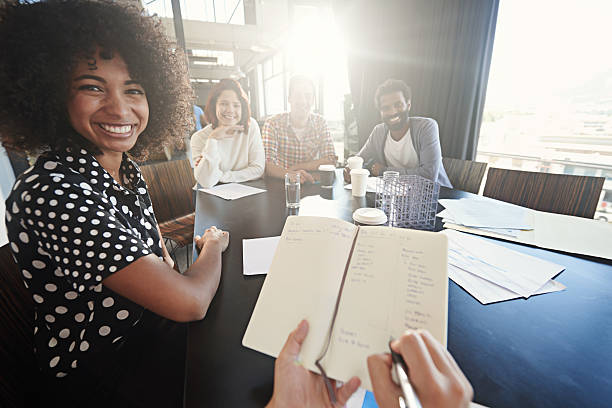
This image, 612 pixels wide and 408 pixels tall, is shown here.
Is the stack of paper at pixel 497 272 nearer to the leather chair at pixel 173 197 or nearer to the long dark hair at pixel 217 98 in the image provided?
the leather chair at pixel 173 197

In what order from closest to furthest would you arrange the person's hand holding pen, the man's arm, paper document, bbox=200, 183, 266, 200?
the person's hand holding pen < paper document, bbox=200, 183, 266, 200 < the man's arm

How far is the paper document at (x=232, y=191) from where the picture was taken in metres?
1.51

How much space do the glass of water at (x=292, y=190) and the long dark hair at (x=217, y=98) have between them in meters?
1.10

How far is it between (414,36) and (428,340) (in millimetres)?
3848

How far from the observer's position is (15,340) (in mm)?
661

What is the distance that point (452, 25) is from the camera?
2.83 metres

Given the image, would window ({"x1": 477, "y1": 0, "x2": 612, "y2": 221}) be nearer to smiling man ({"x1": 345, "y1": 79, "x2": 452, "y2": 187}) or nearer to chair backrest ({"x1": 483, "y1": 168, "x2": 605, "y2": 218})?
smiling man ({"x1": 345, "y1": 79, "x2": 452, "y2": 187})

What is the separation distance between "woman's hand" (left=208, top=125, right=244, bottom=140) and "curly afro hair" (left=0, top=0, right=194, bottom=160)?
1059mm

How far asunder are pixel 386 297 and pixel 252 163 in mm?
1835

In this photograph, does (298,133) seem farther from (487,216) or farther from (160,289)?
(160,289)

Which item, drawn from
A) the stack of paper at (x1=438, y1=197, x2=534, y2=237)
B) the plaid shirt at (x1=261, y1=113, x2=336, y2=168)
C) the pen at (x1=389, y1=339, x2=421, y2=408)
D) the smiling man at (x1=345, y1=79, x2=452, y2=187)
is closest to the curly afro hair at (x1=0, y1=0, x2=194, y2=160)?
the pen at (x1=389, y1=339, x2=421, y2=408)

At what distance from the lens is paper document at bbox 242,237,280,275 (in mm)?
782

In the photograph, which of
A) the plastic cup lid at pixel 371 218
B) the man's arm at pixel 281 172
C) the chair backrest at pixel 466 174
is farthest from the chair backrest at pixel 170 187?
the chair backrest at pixel 466 174

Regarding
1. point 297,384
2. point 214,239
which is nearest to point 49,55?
point 214,239
